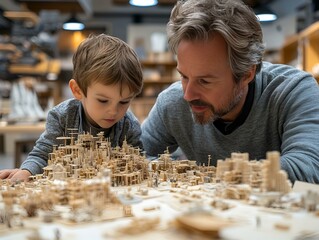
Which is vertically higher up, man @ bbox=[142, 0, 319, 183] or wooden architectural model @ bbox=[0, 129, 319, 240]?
man @ bbox=[142, 0, 319, 183]

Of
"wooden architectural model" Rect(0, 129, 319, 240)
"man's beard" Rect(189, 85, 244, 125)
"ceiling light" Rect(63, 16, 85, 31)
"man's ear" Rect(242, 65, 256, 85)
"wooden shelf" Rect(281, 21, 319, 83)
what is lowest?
"wooden architectural model" Rect(0, 129, 319, 240)

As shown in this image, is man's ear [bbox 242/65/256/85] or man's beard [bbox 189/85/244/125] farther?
man's ear [bbox 242/65/256/85]

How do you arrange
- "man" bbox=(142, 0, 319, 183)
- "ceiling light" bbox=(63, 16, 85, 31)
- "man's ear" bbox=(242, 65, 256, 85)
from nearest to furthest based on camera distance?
"man" bbox=(142, 0, 319, 183)
"man's ear" bbox=(242, 65, 256, 85)
"ceiling light" bbox=(63, 16, 85, 31)

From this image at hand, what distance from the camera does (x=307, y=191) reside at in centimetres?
130

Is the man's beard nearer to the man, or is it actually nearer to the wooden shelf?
the man

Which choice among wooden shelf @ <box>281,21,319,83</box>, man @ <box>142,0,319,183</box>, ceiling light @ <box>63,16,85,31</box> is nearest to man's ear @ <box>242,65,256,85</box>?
man @ <box>142,0,319,183</box>

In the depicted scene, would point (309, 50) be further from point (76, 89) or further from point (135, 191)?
point (135, 191)

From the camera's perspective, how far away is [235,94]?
2285 millimetres

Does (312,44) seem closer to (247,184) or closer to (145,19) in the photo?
(247,184)

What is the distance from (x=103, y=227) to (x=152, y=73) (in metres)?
11.1

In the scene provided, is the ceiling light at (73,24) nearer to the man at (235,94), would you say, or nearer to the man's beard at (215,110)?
the man at (235,94)

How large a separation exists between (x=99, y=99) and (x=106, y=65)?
17 centimetres

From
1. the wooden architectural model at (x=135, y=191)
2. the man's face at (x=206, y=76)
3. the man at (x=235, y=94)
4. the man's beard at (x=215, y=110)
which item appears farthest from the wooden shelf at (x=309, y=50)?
the wooden architectural model at (x=135, y=191)

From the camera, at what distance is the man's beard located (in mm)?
2178
